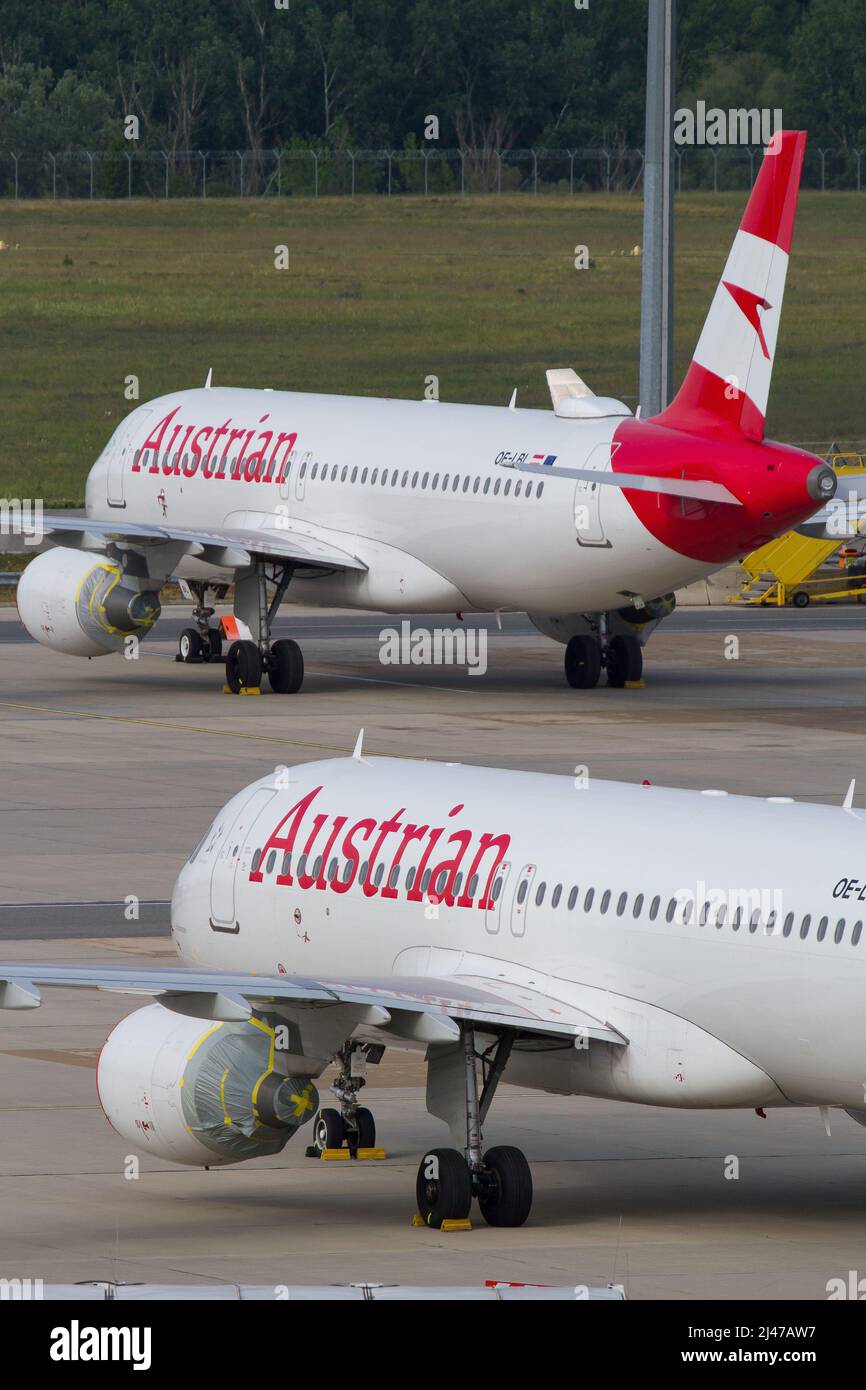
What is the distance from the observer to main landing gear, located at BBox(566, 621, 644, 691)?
62.7 metres

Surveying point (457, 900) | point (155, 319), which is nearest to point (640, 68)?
point (155, 319)

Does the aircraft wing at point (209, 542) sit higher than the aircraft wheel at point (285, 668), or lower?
higher

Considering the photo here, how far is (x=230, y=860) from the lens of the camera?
89.9 feet

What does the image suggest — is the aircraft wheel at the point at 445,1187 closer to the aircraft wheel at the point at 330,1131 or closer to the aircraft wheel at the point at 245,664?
the aircraft wheel at the point at 330,1131

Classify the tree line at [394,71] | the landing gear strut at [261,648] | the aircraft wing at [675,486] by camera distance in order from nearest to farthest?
the aircraft wing at [675,486]
the landing gear strut at [261,648]
the tree line at [394,71]

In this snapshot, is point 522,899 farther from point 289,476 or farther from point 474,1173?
point 289,476

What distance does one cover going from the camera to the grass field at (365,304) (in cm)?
12575

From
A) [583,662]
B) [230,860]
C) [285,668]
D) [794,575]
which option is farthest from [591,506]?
[230,860]

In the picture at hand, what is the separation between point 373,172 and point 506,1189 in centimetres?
16340

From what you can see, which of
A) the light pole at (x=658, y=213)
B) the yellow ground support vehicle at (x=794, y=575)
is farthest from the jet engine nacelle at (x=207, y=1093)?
the yellow ground support vehicle at (x=794, y=575)

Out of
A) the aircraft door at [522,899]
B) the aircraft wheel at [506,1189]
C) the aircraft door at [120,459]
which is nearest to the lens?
the aircraft wheel at [506,1189]

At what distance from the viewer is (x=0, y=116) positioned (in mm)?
178375

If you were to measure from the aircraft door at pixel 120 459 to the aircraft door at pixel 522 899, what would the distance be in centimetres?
4071
